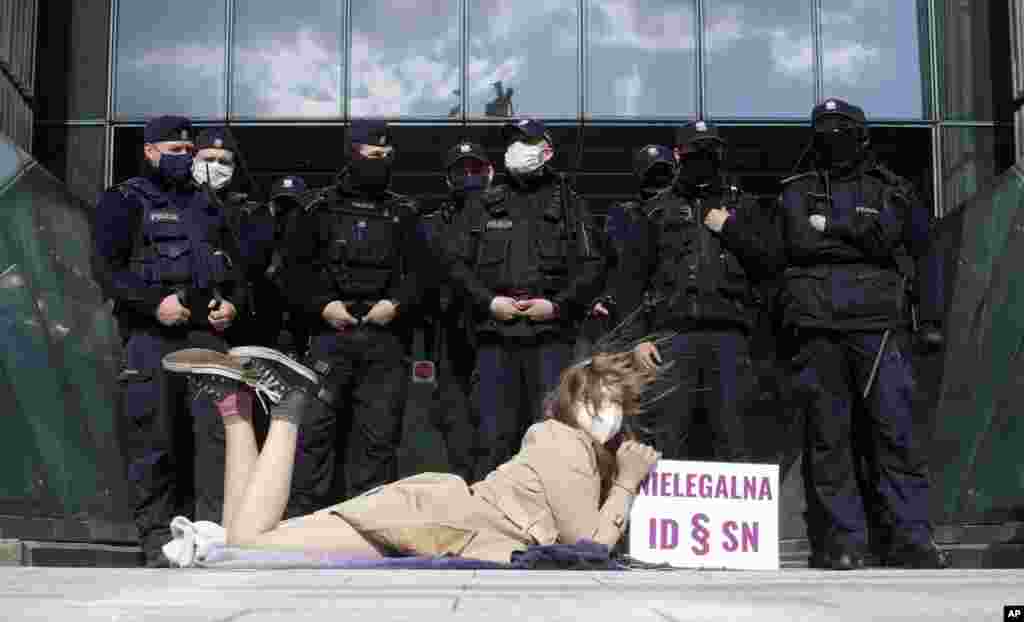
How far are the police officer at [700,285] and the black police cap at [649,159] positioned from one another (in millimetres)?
595

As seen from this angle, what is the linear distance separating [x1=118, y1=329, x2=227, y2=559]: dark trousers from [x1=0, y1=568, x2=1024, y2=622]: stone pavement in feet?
9.01

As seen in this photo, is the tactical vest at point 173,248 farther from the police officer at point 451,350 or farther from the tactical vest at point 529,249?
the tactical vest at point 529,249

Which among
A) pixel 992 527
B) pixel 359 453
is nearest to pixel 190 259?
pixel 359 453

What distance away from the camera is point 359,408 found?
7.12 metres

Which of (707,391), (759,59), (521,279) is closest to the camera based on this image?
(707,391)

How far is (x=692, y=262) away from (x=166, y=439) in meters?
2.63

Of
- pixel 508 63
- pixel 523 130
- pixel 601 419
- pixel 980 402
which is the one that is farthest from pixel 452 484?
pixel 508 63

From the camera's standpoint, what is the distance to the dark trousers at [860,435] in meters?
6.64

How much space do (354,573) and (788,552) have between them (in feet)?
11.6

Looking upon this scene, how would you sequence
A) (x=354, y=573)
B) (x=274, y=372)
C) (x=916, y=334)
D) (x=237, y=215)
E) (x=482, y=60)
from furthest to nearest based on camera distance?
(x=482, y=60)
(x=237, y=215)
(x=916, y=334)
(x=274, y=372)
(x=354, y=573)

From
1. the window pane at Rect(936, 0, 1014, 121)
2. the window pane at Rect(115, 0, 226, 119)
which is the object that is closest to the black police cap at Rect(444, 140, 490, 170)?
the window pane at Rect(115, 0, 226, 119)

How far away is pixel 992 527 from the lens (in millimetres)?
7504

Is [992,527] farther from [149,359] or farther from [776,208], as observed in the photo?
[149,359]

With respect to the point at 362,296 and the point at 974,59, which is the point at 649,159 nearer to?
the point at 362,296
